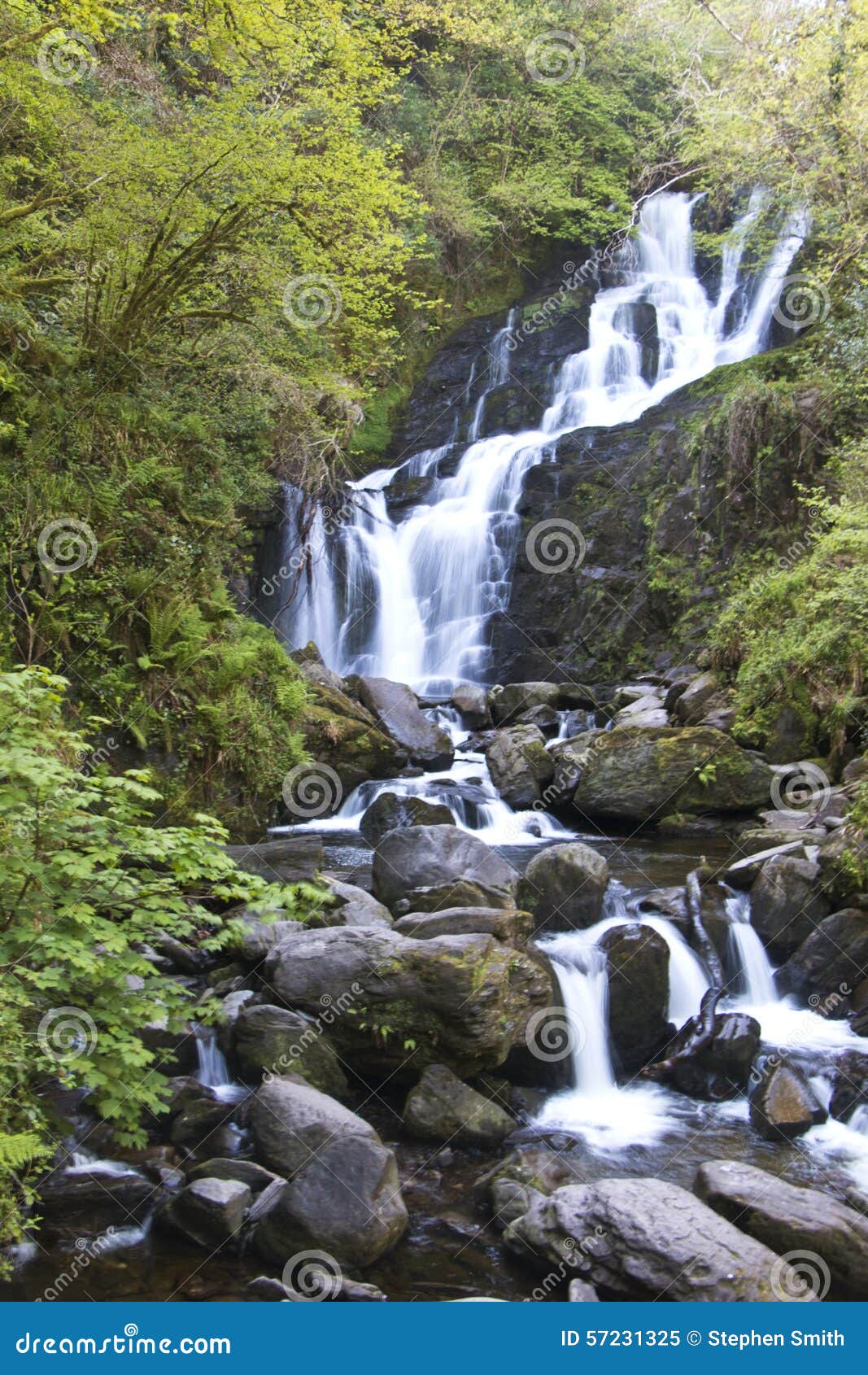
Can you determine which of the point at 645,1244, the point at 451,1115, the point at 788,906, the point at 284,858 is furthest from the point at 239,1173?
the point at 788,906

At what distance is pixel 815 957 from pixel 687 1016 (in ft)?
3.87

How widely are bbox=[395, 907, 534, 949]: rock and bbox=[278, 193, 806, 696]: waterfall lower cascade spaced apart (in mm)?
9192

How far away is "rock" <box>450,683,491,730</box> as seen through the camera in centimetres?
1444

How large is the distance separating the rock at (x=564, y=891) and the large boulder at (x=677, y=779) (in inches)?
118

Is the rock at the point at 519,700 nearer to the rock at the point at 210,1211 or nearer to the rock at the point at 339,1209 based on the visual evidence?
the rock at the point at 339,1209

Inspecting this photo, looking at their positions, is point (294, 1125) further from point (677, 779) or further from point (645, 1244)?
point (677, 779)

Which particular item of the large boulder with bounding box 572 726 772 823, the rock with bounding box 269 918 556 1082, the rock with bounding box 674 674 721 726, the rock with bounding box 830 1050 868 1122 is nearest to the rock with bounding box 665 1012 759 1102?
the rock with bounding box 830 1050 868 1122

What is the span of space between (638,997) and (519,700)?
776 cm

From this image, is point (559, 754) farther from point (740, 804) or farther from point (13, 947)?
point (13, 947)


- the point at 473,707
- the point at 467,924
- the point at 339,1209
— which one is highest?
the point at 473,707

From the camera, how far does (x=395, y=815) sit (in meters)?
10.4

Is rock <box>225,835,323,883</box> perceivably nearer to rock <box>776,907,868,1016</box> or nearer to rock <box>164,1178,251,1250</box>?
rock <box>164,1178,251,1250</box>

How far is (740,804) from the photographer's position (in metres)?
11.1

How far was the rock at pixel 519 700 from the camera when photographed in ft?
47.2
